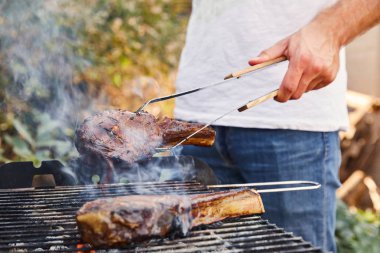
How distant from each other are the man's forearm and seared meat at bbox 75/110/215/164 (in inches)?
30.6

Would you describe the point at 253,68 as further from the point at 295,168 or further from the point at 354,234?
the point at 354,234

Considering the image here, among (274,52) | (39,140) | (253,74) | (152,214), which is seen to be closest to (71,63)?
(39,140)

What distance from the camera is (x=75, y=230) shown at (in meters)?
1.83

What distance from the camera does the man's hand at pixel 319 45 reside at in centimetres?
205

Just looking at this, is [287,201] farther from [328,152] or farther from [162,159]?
[162,159]

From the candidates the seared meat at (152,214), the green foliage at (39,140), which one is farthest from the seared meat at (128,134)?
the green foliage at (39,140)

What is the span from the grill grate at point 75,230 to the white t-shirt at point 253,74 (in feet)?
2.14

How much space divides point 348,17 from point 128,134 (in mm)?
1180

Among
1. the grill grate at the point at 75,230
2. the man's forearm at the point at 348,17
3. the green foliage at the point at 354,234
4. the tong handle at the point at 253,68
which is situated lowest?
the green foliage at the point at 354,234

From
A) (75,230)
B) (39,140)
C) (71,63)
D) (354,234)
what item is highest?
(71,63)

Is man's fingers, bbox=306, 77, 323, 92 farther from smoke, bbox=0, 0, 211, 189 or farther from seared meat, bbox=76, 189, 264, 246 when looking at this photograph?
smoke, bbox=0, 0, 211, 189

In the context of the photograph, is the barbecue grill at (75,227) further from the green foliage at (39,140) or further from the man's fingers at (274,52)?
the green foliage at (39,140)

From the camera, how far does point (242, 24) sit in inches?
106

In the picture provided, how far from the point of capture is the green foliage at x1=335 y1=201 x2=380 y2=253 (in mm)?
4516
